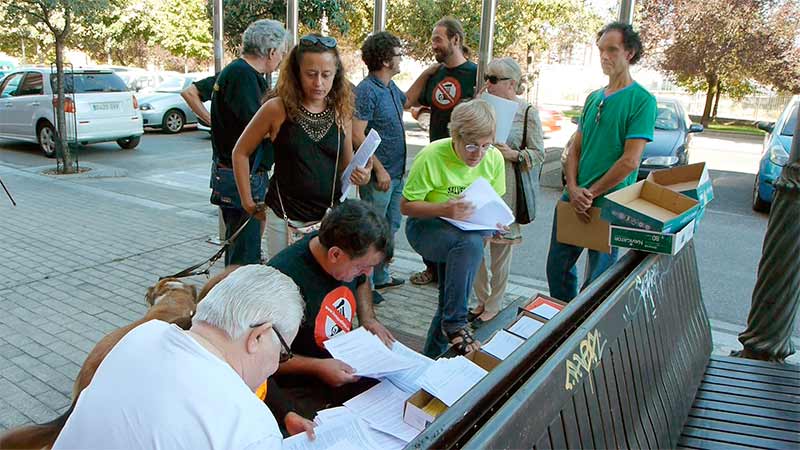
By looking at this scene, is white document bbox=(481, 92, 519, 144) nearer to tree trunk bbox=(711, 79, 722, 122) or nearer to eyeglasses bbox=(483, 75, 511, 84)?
eyeglasses bbox=(483, 75, 511, 84)

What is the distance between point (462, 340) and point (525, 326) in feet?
1.34

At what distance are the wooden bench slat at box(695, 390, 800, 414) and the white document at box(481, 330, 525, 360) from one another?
101 centimetres

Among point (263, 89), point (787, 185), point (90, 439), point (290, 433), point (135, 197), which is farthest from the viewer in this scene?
point (135, 197)

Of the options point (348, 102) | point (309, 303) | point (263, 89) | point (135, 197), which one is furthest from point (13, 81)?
point (309, 303)

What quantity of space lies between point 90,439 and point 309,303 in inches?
46.0

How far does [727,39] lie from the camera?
2142 centimetres

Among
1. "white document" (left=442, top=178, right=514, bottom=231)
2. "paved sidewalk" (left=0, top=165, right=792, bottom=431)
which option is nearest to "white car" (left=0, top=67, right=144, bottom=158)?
"paved sidewalk" (left=0, top=165, right=792, bottom=431)

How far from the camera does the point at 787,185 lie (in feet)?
11.0

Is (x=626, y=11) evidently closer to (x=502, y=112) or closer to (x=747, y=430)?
(x=502, y=112)

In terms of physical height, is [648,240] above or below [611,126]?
below

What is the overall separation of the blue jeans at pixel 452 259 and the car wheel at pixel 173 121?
15.7m

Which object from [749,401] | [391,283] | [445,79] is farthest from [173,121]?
[749,401]

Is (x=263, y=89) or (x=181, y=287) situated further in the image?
(x=263, y=89)

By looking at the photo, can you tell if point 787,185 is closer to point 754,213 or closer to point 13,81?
point 754,213
